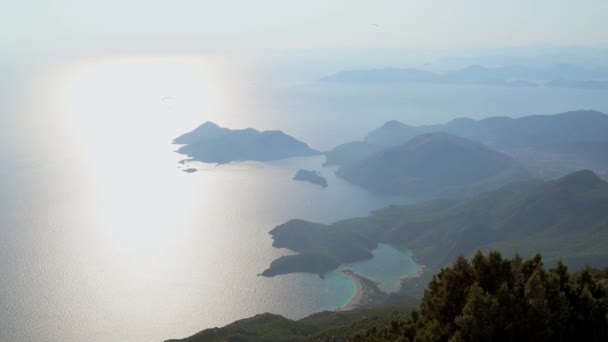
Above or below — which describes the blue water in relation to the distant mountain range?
below

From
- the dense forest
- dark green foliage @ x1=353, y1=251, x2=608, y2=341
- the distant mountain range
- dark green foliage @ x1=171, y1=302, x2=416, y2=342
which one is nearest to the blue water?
the distant mountain range

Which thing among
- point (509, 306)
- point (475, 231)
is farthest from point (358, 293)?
point (509, 306)

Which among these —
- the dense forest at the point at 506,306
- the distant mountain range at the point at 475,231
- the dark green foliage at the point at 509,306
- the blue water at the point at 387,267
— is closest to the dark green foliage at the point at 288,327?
the blue water at the point at 387,267

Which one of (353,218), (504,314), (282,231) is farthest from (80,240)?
(504,314)

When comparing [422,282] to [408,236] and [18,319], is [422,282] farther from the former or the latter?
[18,319]

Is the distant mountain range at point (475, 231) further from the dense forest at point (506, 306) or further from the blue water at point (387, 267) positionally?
the dense forest at point (506, 306)

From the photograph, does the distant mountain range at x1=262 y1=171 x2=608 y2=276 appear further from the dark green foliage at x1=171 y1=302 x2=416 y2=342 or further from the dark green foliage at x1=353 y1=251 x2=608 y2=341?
the dark green foliage at x1=353 y1=251 x2=608 y2=341

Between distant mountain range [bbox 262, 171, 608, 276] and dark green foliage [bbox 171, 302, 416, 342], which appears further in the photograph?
distant mountain range [bbox 262, 171, 608, 276]

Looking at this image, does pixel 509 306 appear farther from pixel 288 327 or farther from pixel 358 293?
pixel 358 293
